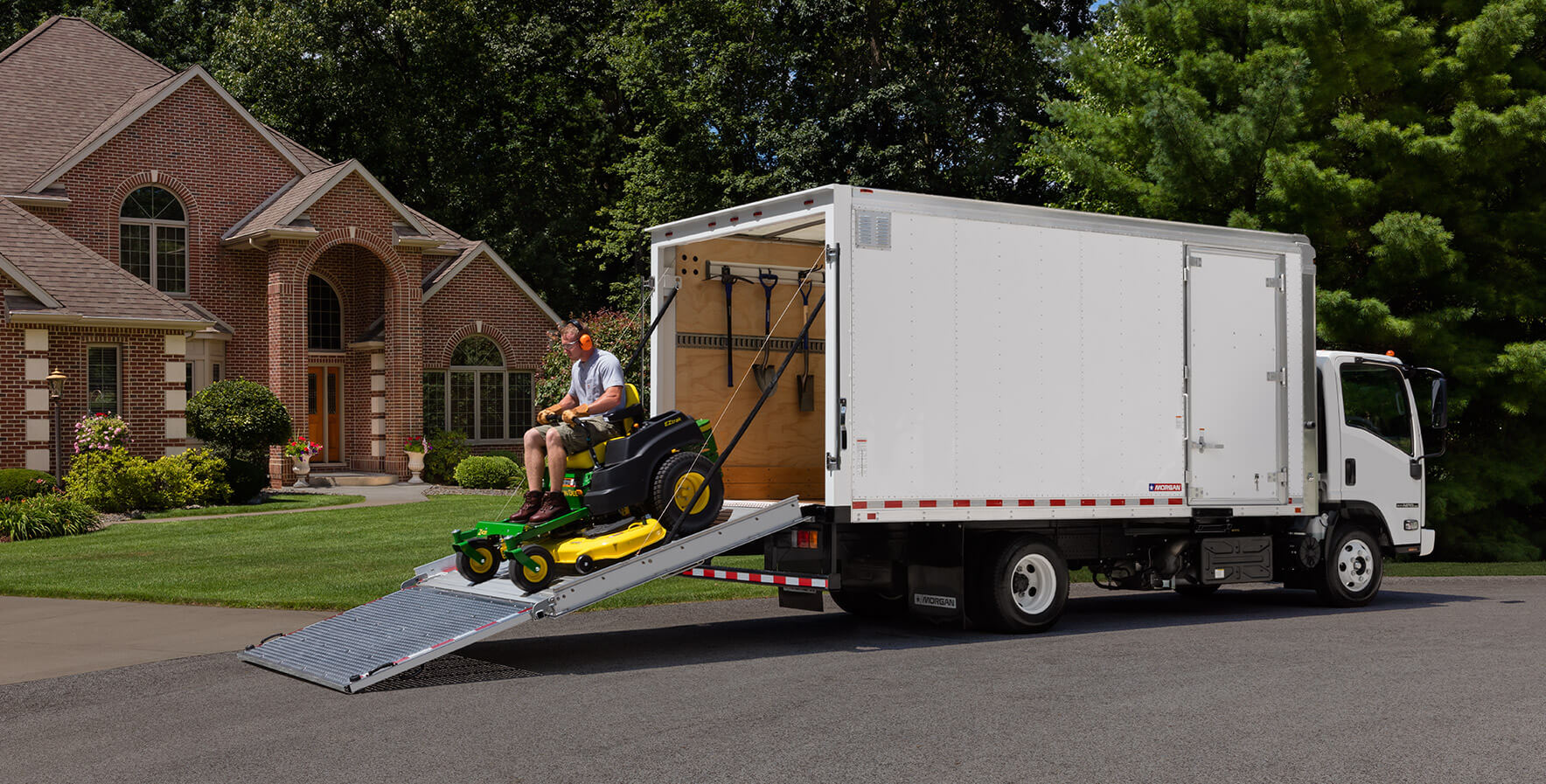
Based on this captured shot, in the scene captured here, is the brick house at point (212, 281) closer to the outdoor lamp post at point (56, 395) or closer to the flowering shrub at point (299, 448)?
the outdoor lamp post at point (56, 395)

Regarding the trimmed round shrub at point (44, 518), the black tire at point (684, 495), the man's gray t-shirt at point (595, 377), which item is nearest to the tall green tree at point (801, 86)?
the trimmed round shrub at point (44, 518)

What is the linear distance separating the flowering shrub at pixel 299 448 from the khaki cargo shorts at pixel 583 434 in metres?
19.5

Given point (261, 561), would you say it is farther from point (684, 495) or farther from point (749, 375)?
point (684, 495)

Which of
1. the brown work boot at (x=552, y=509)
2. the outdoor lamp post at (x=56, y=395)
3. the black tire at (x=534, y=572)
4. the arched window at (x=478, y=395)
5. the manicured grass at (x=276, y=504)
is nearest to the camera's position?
the black tire at (x=534, y=572)

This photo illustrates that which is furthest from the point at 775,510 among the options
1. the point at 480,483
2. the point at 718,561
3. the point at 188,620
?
the point at 480,483

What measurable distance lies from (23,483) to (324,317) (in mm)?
10362

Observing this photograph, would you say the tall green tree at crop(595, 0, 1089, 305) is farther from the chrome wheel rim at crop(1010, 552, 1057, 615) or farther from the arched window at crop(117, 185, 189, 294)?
the chrome wheel rim at crop(1010, 552, 1057, 615)

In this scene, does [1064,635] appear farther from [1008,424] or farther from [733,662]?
[733,662]

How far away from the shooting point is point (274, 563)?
15.9 metres

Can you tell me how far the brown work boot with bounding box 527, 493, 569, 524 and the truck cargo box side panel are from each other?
81.7 inches

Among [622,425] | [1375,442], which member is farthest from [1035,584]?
[1375,442]

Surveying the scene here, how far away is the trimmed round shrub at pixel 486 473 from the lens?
2822cm

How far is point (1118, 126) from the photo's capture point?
66.5ft

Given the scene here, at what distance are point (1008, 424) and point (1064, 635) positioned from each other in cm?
174
